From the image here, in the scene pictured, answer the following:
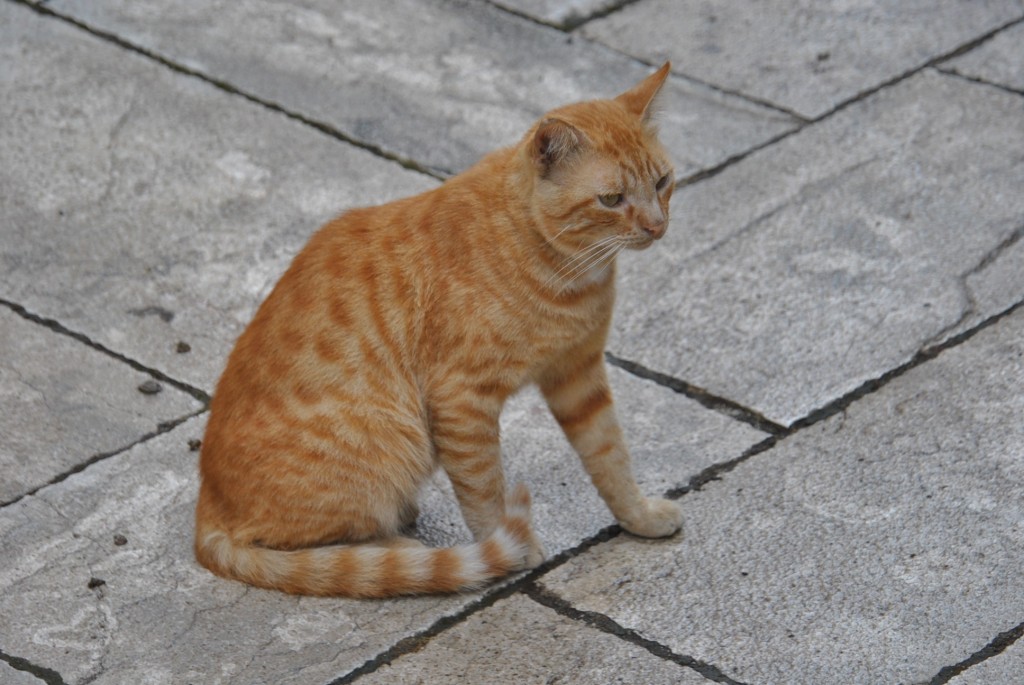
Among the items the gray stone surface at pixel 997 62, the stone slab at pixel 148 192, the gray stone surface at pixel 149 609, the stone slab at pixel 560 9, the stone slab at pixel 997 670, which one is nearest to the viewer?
the stone slab at pixel 997 670

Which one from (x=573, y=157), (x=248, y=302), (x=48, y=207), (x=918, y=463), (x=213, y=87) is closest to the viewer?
(x=573, y=157)

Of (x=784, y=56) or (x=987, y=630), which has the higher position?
(x=784, y=56)

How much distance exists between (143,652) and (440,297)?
1.15 meters

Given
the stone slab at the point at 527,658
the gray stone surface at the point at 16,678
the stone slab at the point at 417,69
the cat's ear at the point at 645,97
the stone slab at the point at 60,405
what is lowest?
the gray stone surface at the point at 16,678

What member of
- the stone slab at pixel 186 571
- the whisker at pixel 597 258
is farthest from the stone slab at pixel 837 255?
the whisker at pixel 597 258

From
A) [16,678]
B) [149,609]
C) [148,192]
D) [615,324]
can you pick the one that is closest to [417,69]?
[148,192]

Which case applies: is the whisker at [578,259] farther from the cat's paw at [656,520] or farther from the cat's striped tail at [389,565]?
the cat's paw at [656,520]

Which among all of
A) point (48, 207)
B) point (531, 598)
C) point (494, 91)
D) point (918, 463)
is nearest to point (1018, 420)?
point (918, 463)

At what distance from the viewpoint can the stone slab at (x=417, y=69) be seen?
18.4 ft

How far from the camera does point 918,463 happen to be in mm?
3939

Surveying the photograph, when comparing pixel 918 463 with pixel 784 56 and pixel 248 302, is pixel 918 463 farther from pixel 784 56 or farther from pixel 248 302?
pixel 784 56

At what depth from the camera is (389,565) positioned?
135 inches

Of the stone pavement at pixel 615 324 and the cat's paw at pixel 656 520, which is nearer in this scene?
the stone pavement at pixel 615 324

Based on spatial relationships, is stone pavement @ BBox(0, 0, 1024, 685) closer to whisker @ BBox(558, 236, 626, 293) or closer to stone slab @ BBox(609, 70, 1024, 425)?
stone slab @ BBox(609, 70, 1024, 425)
